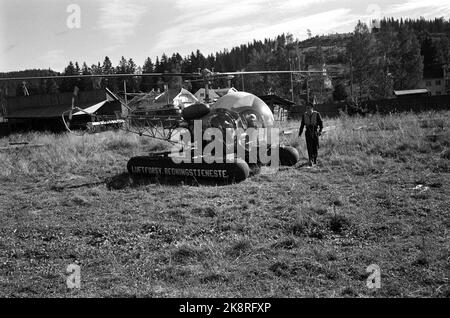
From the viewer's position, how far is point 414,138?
1406 cm

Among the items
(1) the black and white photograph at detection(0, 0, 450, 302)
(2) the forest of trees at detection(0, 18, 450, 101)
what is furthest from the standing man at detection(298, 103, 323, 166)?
(2) the forest of trees at detection(0, 18, 450, 101)

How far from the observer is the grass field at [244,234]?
4.53 m

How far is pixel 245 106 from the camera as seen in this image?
11547 millimetres

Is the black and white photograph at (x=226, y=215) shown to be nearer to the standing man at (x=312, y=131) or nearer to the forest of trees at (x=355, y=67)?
the standing man at (x=312, y=131)

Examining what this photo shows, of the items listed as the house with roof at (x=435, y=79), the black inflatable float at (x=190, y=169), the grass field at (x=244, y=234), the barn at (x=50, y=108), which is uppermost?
the house with roof at (x=435, y=79)

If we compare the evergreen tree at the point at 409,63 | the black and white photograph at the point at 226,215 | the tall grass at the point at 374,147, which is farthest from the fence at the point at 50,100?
the evergreen tree at the point at 409,63

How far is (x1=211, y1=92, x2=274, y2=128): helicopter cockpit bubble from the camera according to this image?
11477 mm

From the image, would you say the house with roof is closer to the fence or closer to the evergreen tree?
the evergreen tree

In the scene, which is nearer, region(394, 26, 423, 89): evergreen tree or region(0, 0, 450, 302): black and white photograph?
region(0, 0, 450, 302): black and white photograph

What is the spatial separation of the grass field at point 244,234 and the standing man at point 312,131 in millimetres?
674

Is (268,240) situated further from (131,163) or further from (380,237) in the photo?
(131,163)

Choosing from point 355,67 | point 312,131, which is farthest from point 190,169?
point 355,67

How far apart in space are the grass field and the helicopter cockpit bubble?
1.59m
